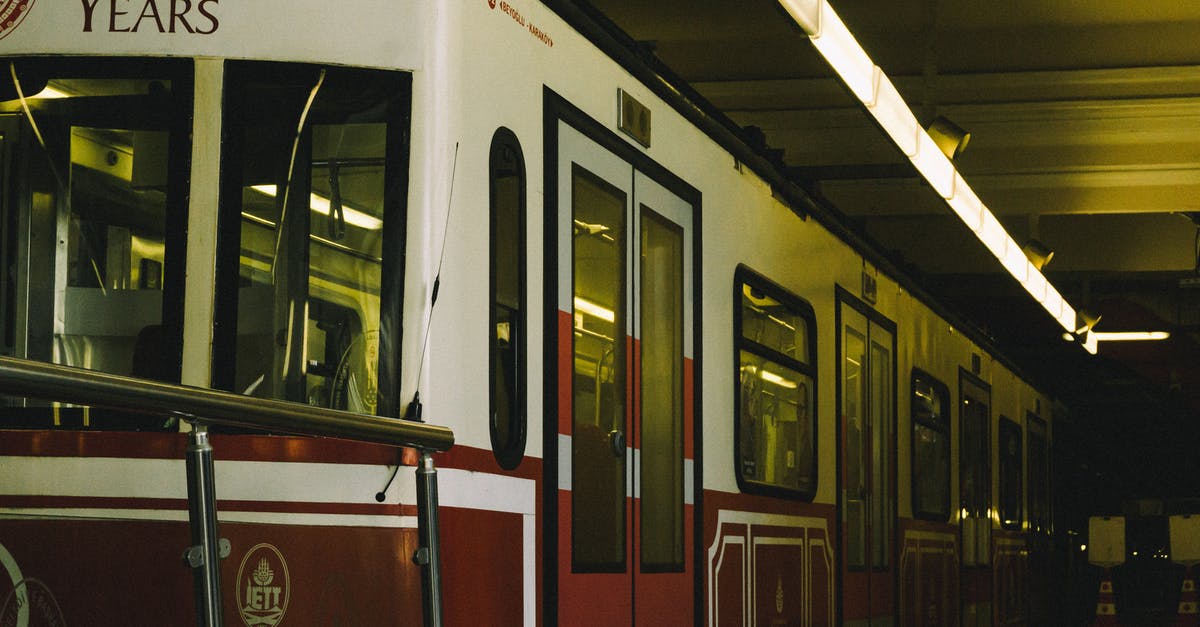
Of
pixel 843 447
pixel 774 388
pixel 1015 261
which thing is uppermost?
pixel 1015 261

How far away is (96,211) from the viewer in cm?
368

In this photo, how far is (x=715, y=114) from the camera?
617 cm

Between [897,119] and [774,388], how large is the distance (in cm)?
126

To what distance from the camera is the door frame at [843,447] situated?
300 inches

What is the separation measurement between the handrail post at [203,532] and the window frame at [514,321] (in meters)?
1.37

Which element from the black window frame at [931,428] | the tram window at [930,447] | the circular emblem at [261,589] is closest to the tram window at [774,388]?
the black window frame at [931,428]

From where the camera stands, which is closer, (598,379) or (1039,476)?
(598,379)

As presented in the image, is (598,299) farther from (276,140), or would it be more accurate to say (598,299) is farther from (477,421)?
(276,140)

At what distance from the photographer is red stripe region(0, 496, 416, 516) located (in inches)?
133

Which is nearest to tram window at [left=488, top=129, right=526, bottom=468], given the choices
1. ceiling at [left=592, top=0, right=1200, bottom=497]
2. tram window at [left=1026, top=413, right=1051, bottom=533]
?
ceiling at [left=592, top=0, right=1200, bottom=497]

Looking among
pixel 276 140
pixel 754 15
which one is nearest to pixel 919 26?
pixel 754 15

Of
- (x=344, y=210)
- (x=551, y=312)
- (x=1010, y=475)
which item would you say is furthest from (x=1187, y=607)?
(x=344, y=210)

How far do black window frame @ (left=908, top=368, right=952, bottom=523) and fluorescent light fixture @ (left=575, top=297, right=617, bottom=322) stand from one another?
4990mm

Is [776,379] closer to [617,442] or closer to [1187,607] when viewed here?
[617,442]
